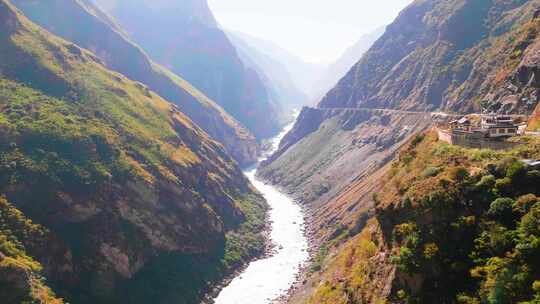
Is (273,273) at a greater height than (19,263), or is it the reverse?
(19,263)

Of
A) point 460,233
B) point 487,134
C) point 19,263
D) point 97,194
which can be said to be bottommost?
point 460,233

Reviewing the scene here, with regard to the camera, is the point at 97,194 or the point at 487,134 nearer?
the point at 487,134

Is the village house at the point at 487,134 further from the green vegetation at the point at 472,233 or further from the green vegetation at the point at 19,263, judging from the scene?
the green vegetation at the point at 19,263

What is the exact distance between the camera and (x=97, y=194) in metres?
122

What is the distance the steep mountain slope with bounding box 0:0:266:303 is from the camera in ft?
348

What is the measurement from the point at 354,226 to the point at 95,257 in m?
69.2

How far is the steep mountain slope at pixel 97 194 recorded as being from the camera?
4176 inches

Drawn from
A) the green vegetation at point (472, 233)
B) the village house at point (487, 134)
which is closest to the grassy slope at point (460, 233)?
the green vegetation at point (472, 233)

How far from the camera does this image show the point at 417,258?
58031mm

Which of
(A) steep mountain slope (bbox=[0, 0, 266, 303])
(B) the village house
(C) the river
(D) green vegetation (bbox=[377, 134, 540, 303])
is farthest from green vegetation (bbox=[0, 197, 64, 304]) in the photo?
(B) the village house

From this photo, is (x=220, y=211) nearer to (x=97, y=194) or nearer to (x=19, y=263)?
(x=97, y=194)

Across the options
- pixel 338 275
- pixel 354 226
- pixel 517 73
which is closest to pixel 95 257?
pixel 338 275

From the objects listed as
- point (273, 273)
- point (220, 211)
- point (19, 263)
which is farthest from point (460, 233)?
point (220, 211)

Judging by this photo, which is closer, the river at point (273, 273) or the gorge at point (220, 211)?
the gorge at point (220, 211)
